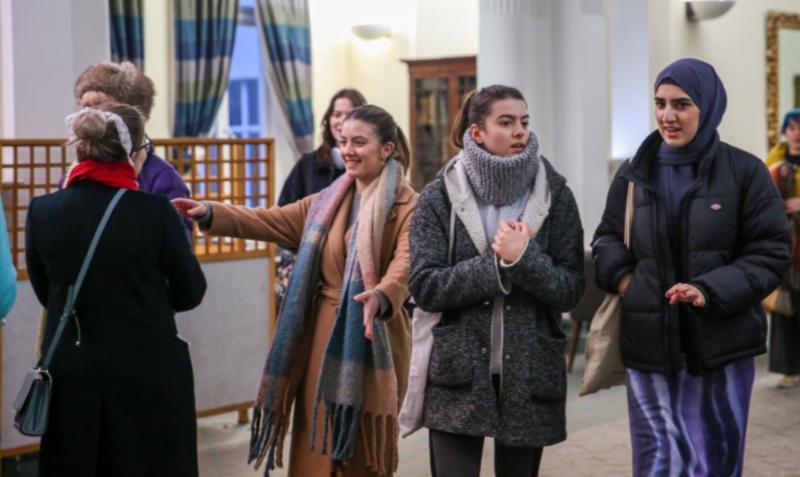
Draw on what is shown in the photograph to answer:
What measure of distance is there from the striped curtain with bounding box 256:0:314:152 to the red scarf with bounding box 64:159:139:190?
302 inches

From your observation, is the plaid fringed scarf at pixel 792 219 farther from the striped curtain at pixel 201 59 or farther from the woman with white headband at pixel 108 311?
the woman with white headband at pixel 108 311

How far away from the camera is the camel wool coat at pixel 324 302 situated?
4.16m

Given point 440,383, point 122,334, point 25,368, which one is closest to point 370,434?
point 440,383

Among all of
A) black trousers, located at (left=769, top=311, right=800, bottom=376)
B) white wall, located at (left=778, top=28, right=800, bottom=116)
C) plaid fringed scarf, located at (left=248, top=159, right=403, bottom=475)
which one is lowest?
black trousers, located at (left=769, top=311, right=800, bottom=376)

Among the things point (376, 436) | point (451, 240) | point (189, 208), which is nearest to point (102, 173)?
point (189, 208)

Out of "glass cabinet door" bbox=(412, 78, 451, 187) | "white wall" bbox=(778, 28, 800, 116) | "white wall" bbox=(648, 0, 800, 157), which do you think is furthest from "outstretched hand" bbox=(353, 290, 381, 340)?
"white wall" bbox=(778, 28, 800, 116)

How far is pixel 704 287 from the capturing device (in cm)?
360

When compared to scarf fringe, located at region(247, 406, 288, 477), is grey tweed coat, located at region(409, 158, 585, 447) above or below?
above

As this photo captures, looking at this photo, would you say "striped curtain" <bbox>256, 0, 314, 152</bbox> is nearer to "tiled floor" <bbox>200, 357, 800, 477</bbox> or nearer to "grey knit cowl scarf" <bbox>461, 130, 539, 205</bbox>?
"tiled floor" <bbox>200, 357, 800, 477</bbox>

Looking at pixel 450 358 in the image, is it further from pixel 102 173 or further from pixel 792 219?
pixel 792 219

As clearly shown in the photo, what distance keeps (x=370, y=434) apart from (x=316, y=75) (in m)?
8.85

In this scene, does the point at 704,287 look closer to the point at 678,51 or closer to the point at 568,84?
the point at 568,84

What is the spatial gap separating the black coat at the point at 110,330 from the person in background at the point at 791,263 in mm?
4757

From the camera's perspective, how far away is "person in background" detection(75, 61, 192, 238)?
4.42 metres
